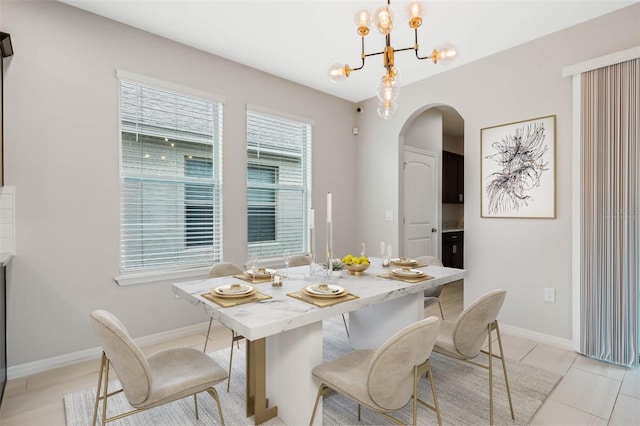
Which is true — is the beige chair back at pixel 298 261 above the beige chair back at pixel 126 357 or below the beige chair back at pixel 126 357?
above

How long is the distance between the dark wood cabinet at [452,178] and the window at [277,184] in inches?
108

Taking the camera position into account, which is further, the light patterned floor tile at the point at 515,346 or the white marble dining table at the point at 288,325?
the light patterned floor tile at the point at 515,346

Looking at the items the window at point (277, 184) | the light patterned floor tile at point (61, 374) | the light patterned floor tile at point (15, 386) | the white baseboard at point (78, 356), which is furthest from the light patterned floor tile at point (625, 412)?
the light patterned floor tile at point (15, 386)

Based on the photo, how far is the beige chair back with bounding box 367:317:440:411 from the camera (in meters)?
1.29

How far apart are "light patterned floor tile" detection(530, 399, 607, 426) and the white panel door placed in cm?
262

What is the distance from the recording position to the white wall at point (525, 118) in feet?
9.52

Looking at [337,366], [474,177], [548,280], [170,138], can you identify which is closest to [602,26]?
[474,177]

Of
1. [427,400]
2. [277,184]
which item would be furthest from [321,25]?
[427,400]

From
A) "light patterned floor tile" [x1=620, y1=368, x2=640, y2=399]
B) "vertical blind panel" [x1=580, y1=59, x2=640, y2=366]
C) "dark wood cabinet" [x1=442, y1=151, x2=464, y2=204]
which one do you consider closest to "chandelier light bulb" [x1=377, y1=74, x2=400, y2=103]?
"vertical blind panel" [x1=580, y1=59, x2=640, y2=366]

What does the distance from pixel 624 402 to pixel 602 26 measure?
2.89 meters

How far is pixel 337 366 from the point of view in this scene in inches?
65.7

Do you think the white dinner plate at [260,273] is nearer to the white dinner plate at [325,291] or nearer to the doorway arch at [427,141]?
the white dinner plate at [325,291]

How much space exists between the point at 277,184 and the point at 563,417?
3.25 metres

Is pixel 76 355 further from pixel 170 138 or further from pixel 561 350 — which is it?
pixel 561 350
